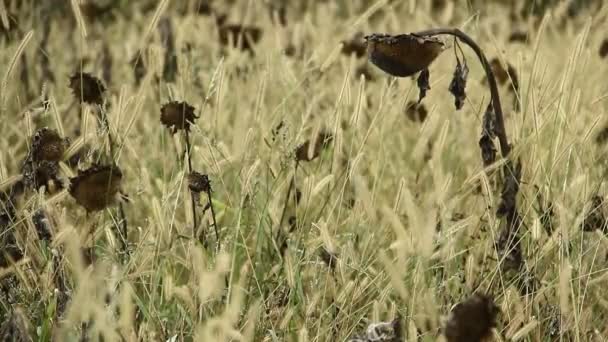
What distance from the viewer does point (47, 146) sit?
1275 millimetres

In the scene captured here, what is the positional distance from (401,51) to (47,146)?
1.60ft

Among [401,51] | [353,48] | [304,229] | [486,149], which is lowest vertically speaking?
[304,229]

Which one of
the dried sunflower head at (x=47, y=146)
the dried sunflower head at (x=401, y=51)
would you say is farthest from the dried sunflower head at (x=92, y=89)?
the dried sunflower head at (x=401, y=51)

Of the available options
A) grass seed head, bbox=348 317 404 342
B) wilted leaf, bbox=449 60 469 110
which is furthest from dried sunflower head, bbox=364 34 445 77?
grass seed head, bbox=348 317 404 342

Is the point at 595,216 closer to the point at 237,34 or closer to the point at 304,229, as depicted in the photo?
the point at 304,229

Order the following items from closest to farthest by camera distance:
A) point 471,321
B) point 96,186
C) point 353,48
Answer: point 471,321, point 96,186, point 353,48

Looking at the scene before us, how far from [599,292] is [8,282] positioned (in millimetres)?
864

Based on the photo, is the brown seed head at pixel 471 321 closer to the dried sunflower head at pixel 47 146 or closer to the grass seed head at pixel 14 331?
the grass seed head at pixel 14 331

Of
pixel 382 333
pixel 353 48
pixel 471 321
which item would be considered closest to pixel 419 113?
pixel 353 48

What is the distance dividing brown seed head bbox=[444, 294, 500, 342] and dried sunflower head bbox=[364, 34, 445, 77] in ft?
1.61

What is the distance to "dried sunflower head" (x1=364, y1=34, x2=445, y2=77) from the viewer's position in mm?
1191

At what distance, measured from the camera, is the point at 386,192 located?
77.5 inches

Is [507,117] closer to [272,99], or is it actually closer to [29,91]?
[272,99]

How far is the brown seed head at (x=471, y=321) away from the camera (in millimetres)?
753
